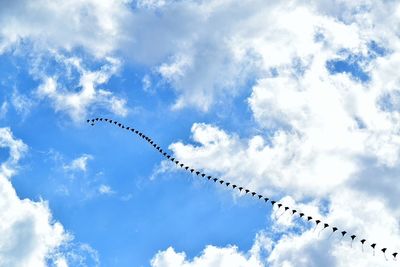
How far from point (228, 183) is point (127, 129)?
32411 mm

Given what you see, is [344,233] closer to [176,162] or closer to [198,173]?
[198,173]

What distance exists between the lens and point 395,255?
8188 centimetres

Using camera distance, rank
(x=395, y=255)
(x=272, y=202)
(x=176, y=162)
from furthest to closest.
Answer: (x=176, y=162), (x=272, y=202), (x=395, y=255)

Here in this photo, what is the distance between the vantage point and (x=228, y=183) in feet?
361

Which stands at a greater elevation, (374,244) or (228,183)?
(228,183)

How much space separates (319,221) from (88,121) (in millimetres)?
68103

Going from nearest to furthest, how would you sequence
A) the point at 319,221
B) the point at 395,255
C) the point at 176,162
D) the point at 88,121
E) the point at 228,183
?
the point at 395,255 < the point at 319,221 < the point at 228,183 < the point at 176,162 < the point at 88,121

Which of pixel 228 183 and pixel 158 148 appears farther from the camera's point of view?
pixel 158 148

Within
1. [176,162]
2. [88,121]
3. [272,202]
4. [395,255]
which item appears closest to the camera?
[395,255]

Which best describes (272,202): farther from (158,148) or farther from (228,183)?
(158,148)

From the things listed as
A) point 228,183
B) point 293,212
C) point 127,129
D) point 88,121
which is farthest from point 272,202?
point 88,121

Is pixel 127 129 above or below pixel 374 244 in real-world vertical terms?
above

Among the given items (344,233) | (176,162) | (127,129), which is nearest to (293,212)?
(344,233)

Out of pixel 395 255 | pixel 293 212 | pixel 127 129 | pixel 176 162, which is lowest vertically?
pixel 395 255
